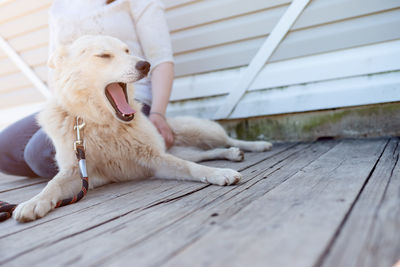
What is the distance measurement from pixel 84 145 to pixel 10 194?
0.69 metres

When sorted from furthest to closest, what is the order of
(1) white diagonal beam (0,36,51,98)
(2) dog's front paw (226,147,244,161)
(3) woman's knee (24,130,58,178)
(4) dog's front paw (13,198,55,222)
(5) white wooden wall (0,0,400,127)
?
(1) white diagonal beam (0,36,51,98) < (5) white wooden wall (0,0,400,127) < (2) dog's front paw (226,147,244,161) < (3) woman's knee (24,130,58,178) < (4) dog's front paw (13,198,55,222)

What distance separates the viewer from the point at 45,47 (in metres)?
3.81

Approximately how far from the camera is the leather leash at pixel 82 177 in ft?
4.71

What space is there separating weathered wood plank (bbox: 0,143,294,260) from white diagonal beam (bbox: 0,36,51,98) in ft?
8.76

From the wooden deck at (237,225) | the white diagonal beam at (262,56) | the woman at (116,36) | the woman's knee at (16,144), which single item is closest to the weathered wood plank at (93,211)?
the wooden deck at (237,225)

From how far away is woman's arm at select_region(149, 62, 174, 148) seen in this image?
2333mm

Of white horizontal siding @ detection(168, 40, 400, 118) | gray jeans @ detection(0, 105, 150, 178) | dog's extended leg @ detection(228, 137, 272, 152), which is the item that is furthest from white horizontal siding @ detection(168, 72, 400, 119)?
gray jeans @ detection(0, 105, 150, 178)

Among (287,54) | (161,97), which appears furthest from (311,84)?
(161,97)

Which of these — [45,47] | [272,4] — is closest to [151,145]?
[272,4]

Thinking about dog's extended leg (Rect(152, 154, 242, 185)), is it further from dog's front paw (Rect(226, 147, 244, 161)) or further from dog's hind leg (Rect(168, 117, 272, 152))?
dog's hind leg (Rect(168, 117, 272, 152))

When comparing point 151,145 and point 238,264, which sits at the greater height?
point 151,145

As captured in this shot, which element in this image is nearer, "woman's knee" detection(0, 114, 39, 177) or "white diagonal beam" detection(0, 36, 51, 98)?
"woman's knee" detection(0, 114, 39, 177)

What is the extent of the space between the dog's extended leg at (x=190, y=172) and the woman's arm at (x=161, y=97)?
1.56ft

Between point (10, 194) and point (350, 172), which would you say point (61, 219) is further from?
point (350, 172)
